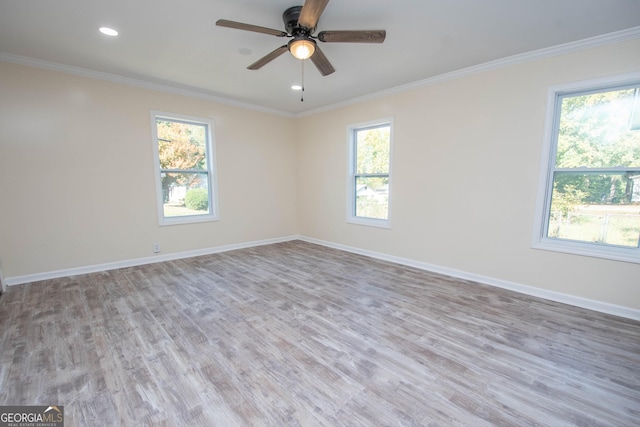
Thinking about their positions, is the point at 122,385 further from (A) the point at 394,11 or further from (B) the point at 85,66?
(B) the point at 85,66

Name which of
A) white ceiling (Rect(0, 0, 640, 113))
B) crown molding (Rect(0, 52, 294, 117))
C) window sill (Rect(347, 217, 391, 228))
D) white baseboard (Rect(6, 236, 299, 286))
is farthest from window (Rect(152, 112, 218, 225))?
window sill (Rect(347, 217, 391, 228))

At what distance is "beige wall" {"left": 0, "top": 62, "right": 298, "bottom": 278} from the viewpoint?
3406mm

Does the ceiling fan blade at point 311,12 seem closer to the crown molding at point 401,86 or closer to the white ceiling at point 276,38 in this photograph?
the white ceiling at point 276,38

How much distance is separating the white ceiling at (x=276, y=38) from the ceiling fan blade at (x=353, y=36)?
0.25m

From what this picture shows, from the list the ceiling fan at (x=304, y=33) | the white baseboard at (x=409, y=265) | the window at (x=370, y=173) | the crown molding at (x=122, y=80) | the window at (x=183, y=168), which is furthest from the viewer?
the window at (x=370, y=173)

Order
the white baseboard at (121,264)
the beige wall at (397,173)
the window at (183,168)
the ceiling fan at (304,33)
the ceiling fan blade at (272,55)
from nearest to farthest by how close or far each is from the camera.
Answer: the ceiling fan at (304,33)
the ceiling fan blade at (272,55)
the beige wall at (397,173)
the white baseboard at (121,264)
the window at (183,168)

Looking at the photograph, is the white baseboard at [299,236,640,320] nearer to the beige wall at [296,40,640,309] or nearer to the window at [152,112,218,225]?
the beige wall at [296,40,640,309]

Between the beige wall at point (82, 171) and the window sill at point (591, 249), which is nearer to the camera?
the window sill at point (591, 249)

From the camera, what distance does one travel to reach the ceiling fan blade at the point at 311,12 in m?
1.84

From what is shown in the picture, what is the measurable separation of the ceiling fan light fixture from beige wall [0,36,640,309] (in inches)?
90.5

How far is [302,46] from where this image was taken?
7.55 feet

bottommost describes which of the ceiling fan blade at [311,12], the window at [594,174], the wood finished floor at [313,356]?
the wood finished floor at [313,356]

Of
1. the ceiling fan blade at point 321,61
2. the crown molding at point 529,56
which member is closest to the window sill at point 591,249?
the crown molding at point 529,56

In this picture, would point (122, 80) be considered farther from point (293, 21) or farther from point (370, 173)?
point (370, 173)
